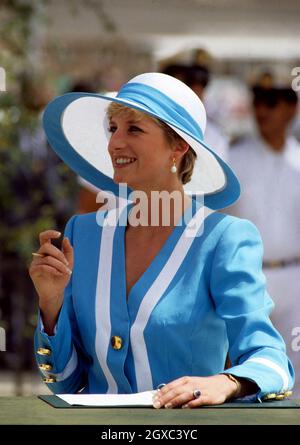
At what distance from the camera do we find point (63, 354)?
3.19 m

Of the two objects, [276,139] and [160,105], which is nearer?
[160,105]

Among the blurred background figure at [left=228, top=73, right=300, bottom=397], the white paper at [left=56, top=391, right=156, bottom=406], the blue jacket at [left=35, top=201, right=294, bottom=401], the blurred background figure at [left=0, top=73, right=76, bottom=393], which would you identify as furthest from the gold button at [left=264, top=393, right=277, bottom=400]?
the blurred background figure at [left=0, top=73, right=76, bottom=393]

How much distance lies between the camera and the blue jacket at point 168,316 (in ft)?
10.1

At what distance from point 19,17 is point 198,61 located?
178 cm

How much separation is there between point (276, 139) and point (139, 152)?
2520 mm

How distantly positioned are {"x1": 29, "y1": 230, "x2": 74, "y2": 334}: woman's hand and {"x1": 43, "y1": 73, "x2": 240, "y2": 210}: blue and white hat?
38 cm

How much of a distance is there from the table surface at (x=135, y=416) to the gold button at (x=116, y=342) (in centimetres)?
42

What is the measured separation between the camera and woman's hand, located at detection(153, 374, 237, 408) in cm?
274

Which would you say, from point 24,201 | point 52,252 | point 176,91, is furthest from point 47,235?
point 24,201

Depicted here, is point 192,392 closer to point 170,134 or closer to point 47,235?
point 47,235

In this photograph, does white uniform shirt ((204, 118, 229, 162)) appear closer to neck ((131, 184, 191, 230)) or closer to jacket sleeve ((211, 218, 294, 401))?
neck ((131, 184, 191, 230))

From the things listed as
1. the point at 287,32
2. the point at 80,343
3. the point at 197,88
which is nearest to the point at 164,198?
the point at 80,343

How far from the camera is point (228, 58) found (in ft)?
24.5

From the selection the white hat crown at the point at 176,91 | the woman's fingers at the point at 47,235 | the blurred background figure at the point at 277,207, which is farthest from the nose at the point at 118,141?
the blurred background figure at the point at 277,207
